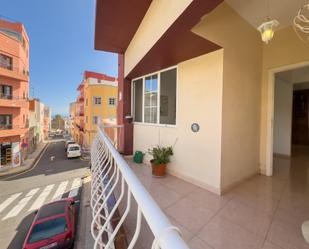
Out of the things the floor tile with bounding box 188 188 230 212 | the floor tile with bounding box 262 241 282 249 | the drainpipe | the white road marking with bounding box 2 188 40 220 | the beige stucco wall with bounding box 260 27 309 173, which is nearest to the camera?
the floor tile with bounding box 262 241 282 249

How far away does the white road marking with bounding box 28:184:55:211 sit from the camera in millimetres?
5563

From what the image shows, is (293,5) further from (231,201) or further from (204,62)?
(231,201)

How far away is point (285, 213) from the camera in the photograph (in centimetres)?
179

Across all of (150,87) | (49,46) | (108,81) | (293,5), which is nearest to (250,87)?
(293,5)

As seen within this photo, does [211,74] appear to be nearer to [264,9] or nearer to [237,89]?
[237,89]

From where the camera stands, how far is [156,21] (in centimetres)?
211

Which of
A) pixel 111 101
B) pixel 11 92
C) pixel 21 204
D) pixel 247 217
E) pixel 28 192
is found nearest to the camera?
pixel 247 217

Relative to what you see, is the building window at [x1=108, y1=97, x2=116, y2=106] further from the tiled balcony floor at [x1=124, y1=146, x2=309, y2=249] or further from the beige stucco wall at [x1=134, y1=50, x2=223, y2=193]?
the tiled balcony floor at [x1=124, y1=146, x2=309, y2=249]

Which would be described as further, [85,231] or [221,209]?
[85,231]

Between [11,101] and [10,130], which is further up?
[11,101]

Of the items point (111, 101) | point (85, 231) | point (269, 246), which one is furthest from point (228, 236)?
point (111, 101)

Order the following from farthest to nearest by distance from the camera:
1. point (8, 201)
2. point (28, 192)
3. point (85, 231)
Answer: point (28, 192), point (8, 201), point (85, 231)

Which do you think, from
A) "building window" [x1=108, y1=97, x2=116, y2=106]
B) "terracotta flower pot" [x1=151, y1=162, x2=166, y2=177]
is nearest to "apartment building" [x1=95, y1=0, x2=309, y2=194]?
"terracotta flower pot" [x1=151, y1=162, x2=166, y2=177]

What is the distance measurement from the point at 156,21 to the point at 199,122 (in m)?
1.67
